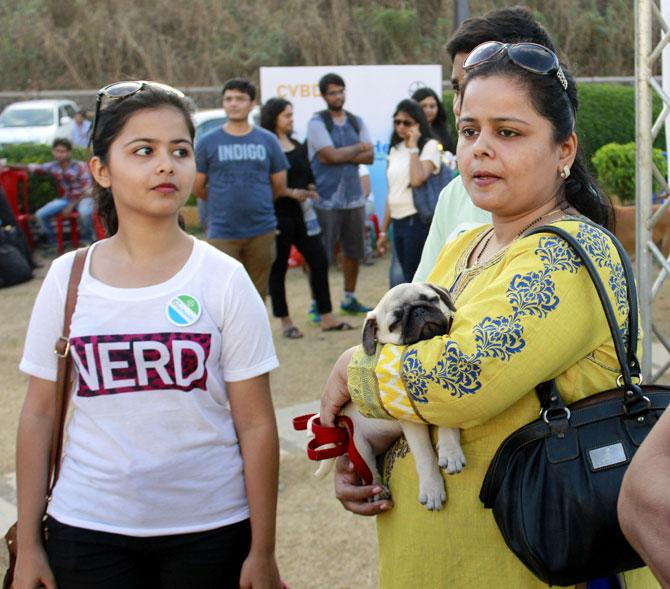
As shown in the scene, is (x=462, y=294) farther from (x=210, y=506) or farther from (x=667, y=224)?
(x=667, y=224)

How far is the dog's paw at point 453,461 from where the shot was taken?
6.53 feet

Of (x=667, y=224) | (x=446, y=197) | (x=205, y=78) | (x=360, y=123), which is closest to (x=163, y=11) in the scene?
(x=205, y=78)

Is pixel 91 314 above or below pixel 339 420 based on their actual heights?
above

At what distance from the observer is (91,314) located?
95.9 inches

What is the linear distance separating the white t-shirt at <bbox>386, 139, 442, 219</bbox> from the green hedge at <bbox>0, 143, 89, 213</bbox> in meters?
→ 7.54

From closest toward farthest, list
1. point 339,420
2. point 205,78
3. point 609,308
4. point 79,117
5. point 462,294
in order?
1. point 609,308
2. point 462,294
3. point 339,420
4. point 79,117
5. point 205,78

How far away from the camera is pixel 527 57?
2020 mm

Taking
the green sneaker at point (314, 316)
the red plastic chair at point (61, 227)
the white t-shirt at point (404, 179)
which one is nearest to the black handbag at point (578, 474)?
the white t-shirt at point (404, 179)

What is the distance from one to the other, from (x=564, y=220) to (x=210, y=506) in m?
1.15

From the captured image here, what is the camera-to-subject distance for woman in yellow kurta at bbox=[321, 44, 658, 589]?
1.81 meters

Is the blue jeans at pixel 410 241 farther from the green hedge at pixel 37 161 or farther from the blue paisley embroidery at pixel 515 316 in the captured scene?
the green hedge at pixel 37 161

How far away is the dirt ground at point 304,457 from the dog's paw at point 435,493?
7.30 feet

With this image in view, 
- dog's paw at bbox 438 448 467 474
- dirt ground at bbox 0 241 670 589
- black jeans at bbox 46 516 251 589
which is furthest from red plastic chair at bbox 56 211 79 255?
dog's paw at bbox 438 448 467 474

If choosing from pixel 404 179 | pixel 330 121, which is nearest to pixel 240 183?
pixel 404 179
